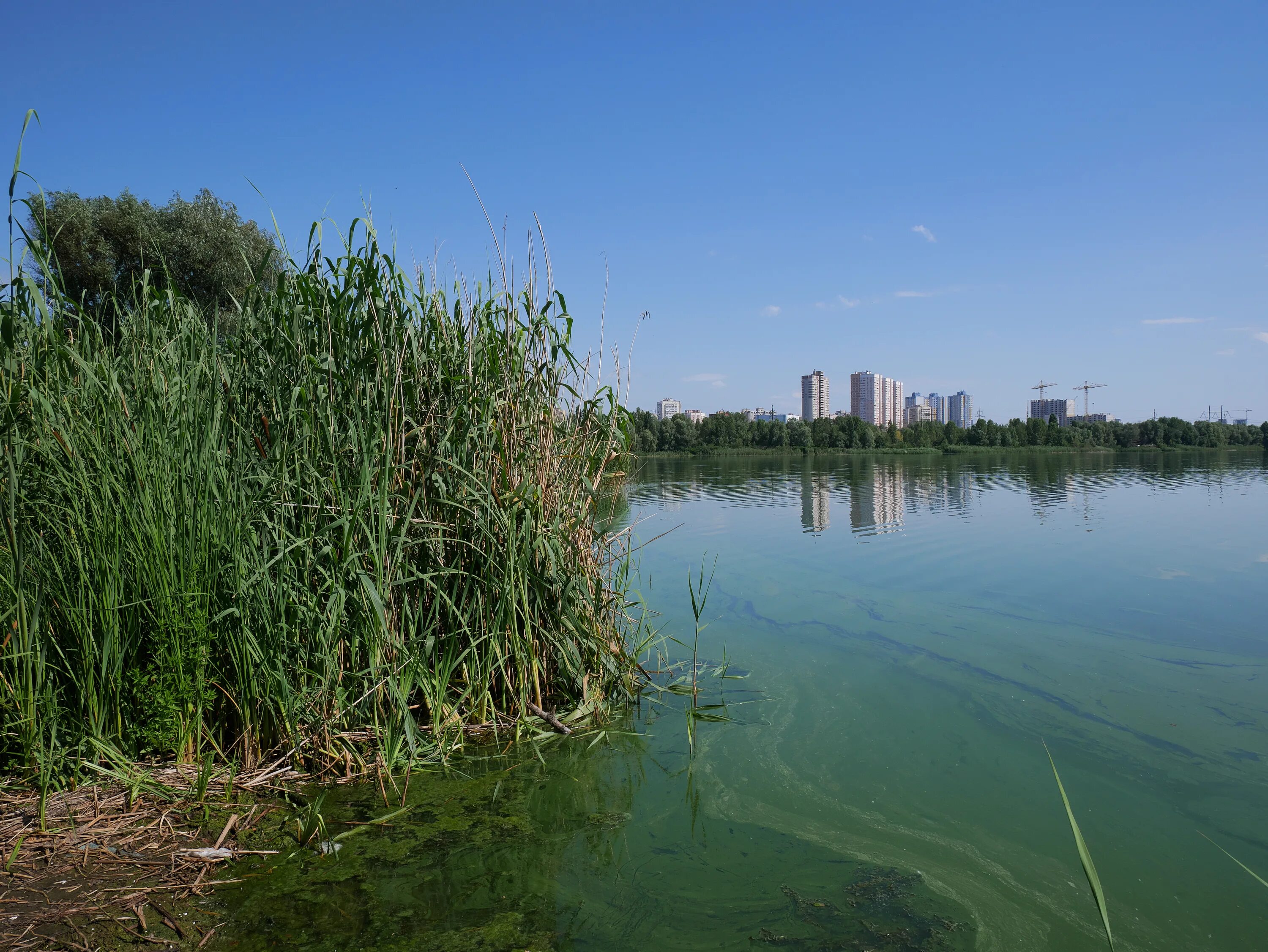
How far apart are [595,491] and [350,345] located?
1.37 m

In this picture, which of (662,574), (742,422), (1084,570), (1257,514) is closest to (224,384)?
(662,574)

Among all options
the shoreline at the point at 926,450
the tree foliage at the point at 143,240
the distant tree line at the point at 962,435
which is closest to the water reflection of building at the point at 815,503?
the tree foliage at the point at 143,240

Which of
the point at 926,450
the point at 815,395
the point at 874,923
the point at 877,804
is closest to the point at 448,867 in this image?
the point at 874,923

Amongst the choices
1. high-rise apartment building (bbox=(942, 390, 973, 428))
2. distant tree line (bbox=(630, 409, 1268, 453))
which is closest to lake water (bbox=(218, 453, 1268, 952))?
distant tree line (bbox=(630, 409, 1268, 453))

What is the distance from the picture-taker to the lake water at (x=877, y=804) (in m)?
2.07

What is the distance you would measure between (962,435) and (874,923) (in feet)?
235


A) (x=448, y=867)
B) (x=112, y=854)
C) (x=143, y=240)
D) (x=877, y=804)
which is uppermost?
(x=143, y=240)

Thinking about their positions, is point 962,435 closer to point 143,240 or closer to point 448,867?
point 143,240

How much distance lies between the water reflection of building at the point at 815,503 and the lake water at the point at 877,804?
4.92 metres

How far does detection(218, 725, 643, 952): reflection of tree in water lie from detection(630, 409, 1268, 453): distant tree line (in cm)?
4977

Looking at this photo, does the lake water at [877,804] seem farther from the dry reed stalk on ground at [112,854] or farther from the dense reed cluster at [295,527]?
the dense reed cluster at [295,527]

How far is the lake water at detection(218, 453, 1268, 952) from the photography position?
207cm

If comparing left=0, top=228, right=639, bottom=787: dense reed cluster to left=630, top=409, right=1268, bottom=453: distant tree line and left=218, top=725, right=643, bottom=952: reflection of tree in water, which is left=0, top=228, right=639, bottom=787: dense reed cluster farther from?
left=630, top=409, right=1268, bottom=453: distant tree line

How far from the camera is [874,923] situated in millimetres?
2068
